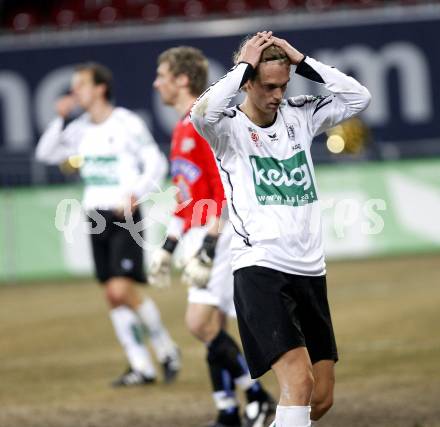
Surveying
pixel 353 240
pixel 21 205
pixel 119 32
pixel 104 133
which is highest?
pixel 119 32

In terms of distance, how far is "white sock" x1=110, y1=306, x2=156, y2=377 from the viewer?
9.99 meters

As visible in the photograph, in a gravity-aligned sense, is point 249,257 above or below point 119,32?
below

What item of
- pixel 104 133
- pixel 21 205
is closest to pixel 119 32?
pixel 21 205

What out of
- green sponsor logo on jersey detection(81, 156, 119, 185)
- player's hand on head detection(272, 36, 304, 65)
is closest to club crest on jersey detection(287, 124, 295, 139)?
player's hand on head detection(272, 36, 304, 65)

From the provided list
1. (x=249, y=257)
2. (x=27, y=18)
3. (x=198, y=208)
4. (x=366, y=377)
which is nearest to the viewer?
(x=249, y=257)

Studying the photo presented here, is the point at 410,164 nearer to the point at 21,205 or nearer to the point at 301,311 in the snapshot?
the point at 21,205

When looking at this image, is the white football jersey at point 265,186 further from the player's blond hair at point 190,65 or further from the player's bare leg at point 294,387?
the player's blond hair at point 190,65

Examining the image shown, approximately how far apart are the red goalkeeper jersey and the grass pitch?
1.52 m

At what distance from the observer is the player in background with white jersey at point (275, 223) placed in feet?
18.3

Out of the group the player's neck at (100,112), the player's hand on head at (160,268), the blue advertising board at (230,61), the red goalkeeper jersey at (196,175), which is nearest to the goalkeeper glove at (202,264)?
the red goalkeeper jersey at (196,175)

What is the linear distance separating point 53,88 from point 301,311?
17.1m

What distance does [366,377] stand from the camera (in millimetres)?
9602

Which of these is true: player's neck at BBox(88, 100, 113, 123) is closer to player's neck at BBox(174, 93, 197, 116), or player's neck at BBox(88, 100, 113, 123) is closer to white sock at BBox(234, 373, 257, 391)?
player's neck at BBox(174, 93, 197, 116)

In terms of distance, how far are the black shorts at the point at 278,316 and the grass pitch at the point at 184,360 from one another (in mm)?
A: 2043
